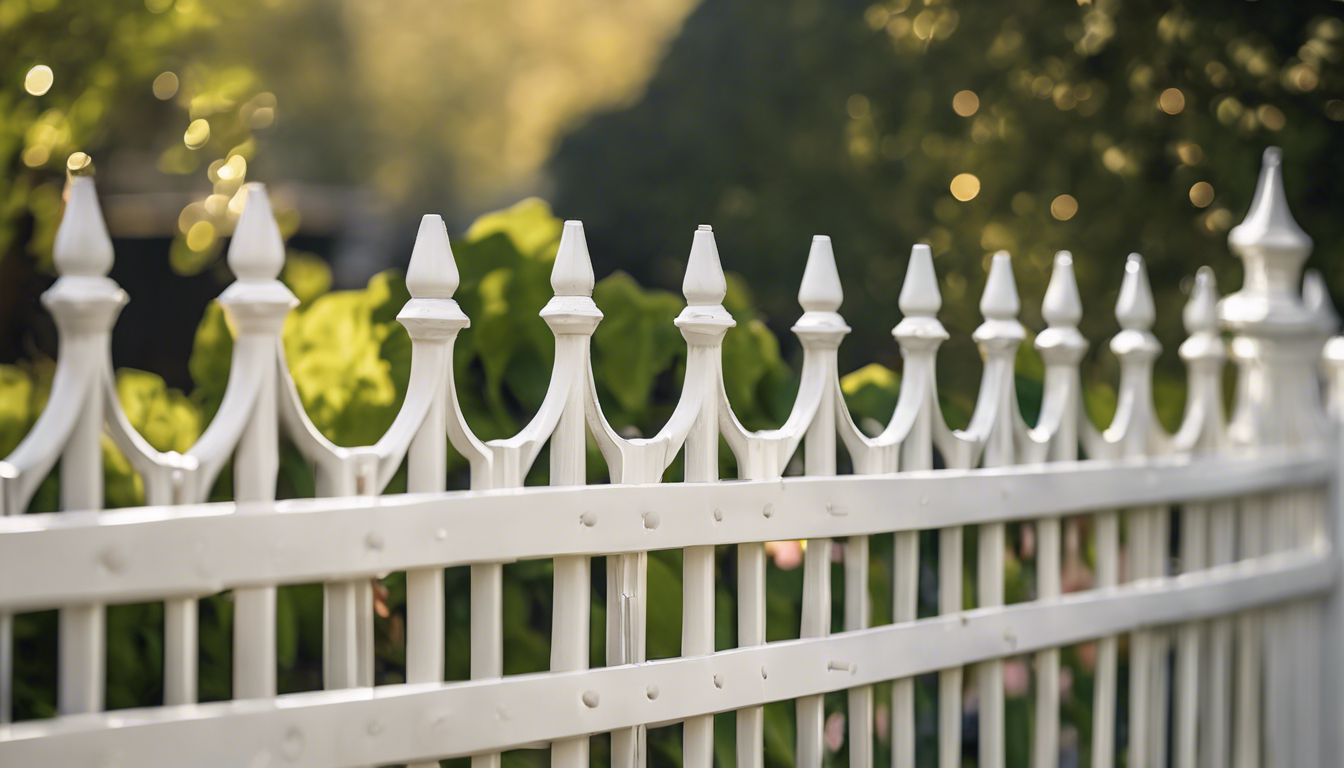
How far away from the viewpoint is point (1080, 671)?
8.02 ft

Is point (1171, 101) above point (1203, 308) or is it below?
above

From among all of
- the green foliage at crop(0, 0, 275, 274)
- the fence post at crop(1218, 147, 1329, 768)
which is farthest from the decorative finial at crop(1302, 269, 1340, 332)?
the green foliage at crop(0, 0, 275, 274)

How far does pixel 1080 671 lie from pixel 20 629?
6.93 feet

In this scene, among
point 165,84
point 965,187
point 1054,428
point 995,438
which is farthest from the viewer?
point 965,187

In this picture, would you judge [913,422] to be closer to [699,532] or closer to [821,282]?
[821,282]

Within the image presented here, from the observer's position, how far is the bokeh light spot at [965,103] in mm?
4004

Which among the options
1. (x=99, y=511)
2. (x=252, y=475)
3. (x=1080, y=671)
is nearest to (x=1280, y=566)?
(x=1080, y=671)

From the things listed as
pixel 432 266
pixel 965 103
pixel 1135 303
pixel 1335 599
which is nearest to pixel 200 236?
pixel 432 266

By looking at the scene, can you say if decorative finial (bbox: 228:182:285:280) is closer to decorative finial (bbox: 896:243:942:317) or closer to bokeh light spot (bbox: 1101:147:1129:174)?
decorative finial (bbox: 896:243:942:317)

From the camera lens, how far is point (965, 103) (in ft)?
13.3

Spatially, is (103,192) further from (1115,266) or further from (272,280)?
(1115,266)

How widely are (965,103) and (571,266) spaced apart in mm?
3062

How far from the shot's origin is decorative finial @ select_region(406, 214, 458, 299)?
1.31m

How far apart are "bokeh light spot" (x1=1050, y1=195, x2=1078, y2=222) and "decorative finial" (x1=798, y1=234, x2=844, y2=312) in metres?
2.38
